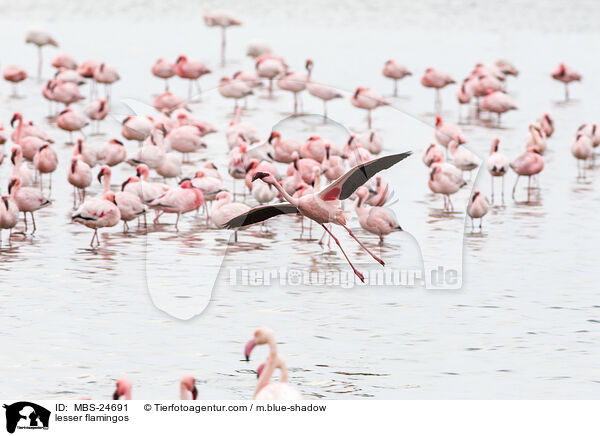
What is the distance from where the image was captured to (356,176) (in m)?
12.7

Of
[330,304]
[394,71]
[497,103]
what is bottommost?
[330,304]

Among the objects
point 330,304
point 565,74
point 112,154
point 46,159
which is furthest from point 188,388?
point 565,74

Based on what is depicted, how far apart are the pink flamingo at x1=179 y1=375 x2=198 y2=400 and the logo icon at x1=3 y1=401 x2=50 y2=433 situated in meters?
1.12

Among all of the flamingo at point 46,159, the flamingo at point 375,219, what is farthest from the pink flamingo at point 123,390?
the flamingo at point 46,159

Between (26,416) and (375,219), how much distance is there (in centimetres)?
760

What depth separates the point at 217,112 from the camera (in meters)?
28.7

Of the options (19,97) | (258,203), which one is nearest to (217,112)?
(19,97)

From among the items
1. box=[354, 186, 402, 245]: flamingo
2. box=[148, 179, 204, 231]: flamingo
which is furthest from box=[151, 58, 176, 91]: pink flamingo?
box=[354, 186, 402, 245]: flamingo

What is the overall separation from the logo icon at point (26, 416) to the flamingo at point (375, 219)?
7405 mm

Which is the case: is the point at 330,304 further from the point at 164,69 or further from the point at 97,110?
the point at 164,69

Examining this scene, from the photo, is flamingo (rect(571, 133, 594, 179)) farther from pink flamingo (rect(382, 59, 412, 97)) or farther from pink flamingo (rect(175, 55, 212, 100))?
pink flamingo (rect(175, 55, 212, 100))

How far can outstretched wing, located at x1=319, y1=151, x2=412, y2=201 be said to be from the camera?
1252 cm

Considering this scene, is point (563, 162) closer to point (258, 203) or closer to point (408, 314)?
point (258, 203)

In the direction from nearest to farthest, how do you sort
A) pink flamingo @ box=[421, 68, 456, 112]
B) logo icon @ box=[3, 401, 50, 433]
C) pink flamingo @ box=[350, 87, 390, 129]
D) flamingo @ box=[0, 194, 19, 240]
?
1. logo icon @ box=[3, 401, 50, 433]
2. flamingo @ box=[0, 194, 19, 240]
3. pink flamingo @ box=[350, 87, 390, 129]
4. pink flamingo @ box=[421, 68, 456, 112]
